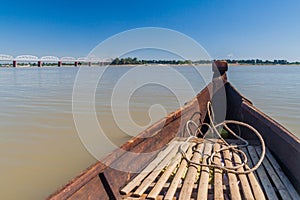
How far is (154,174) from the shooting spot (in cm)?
267

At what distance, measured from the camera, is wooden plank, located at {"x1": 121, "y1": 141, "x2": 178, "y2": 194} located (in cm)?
234

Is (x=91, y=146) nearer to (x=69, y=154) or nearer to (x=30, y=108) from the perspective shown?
(x=69, y=154)

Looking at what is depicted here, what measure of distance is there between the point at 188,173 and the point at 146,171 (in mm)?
455

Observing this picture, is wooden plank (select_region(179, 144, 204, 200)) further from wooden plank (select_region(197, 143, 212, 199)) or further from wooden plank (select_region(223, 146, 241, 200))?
wooden plank (select_region(223, 146, 241, 200))

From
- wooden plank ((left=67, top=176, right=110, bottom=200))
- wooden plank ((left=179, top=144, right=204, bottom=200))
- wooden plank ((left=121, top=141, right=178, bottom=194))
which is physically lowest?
wooden plank ((left=121, top=141, right=178, bottom=194))

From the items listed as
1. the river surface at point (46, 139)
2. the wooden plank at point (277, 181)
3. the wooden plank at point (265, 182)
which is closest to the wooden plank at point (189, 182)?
the wooden plank at point (265, 182)

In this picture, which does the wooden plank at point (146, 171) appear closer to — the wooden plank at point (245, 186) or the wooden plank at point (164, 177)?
the wooden plank at point (164, 177)

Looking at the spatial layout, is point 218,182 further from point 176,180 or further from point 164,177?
point 164,177

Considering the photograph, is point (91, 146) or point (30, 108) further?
point (30, 108)

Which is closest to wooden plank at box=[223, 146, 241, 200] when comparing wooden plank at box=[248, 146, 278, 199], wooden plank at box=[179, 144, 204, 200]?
wooden plank at box=[248, 146, 278, 199]

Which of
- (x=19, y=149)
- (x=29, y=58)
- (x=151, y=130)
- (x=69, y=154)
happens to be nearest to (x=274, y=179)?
(x=151, y=130)

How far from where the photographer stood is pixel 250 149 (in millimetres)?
3438

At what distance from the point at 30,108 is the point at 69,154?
5.43 metres

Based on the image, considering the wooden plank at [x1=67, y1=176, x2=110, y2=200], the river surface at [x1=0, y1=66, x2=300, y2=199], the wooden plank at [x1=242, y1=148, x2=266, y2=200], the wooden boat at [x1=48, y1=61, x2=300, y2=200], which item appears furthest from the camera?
the river surface at [x1=0, y1=66, x2=300, y2=199]
